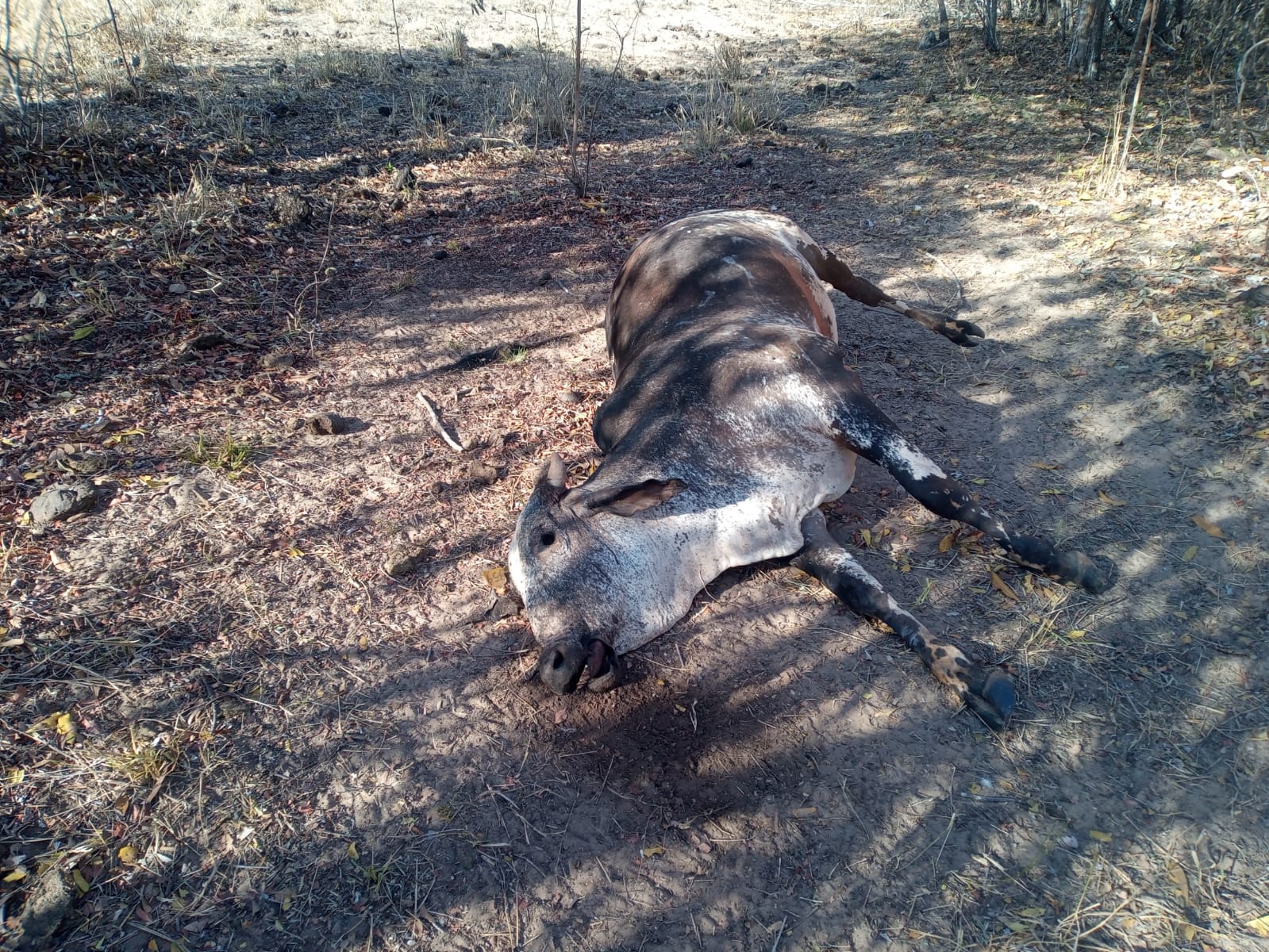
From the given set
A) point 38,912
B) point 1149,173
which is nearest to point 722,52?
point 1149,173

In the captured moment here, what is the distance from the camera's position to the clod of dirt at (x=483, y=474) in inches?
151

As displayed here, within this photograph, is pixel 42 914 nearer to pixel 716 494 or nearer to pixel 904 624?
pixel 716 494

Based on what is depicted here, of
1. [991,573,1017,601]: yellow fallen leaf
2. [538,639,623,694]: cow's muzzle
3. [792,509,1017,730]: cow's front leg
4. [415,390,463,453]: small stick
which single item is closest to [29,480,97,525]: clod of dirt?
[415,390,463,453]: small stick

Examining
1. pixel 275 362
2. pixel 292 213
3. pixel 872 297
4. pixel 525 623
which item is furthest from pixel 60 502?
pixel 872 297

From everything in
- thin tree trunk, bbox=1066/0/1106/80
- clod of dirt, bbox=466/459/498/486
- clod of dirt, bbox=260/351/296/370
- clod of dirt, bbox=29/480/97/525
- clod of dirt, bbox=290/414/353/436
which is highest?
thin tree trunk, bbox=1066/0/1106/80

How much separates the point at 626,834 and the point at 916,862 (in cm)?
88

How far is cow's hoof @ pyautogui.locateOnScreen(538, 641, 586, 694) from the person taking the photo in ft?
8.66

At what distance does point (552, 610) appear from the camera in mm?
2855

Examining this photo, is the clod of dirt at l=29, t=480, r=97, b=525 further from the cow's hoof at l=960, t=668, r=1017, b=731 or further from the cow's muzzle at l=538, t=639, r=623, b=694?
the cow's hoof at l=960, t=668, r=1017, b=731

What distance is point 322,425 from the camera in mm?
3951

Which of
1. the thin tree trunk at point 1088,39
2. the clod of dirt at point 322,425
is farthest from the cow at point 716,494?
the thin tree trunk at point 1088,39

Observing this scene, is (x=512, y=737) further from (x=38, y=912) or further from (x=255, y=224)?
(x=255, y=224)

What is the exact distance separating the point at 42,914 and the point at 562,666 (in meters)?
1.57

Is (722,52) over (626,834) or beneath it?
over
